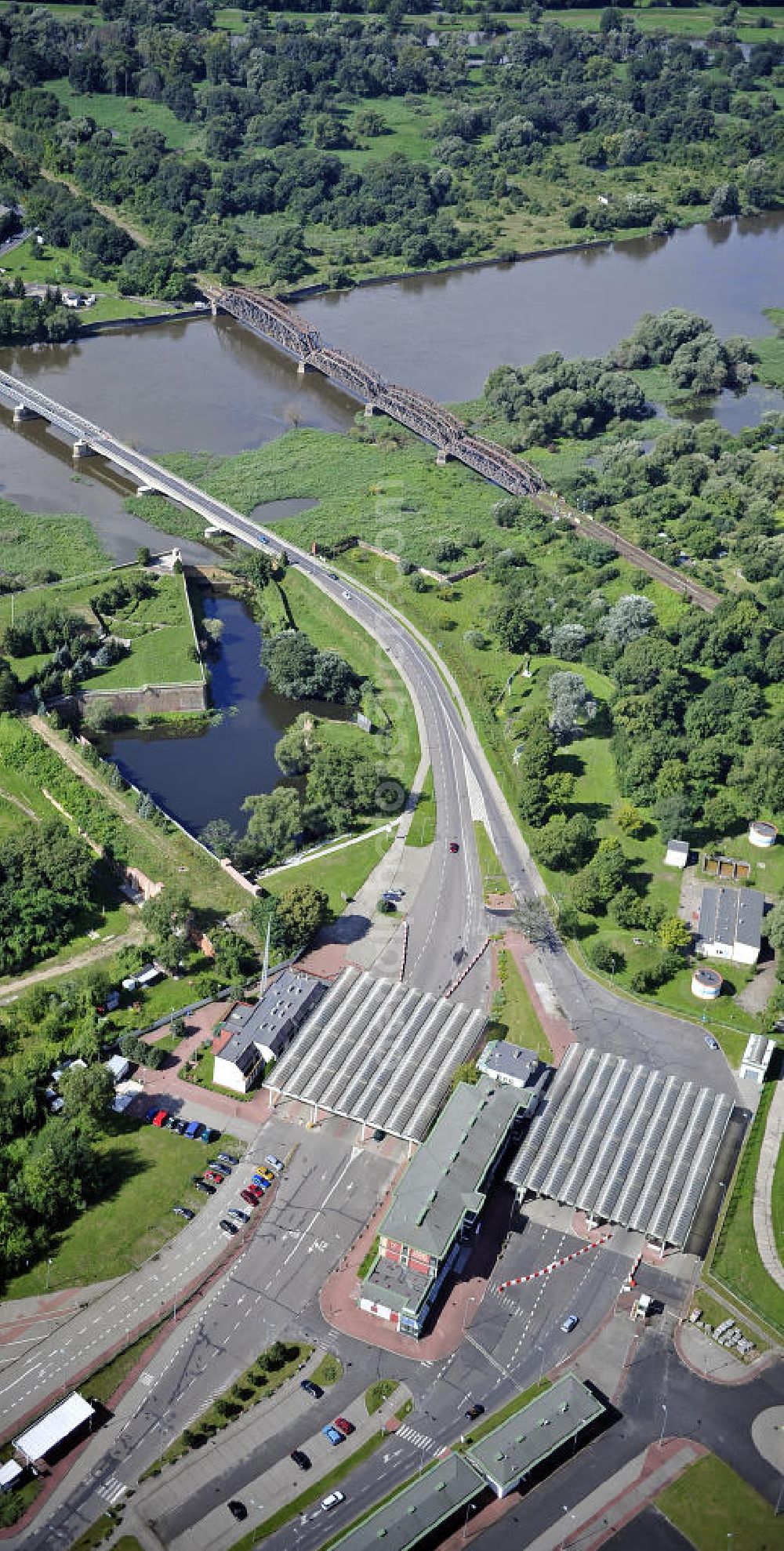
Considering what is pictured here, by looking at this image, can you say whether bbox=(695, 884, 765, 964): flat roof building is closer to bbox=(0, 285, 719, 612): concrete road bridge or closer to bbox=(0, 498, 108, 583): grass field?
bbox=(0, 285, 719, 612): concrete road bridge

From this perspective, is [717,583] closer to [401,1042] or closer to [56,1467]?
[401,1042]

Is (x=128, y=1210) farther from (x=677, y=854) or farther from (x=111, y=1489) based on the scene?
(x=677, y=854)

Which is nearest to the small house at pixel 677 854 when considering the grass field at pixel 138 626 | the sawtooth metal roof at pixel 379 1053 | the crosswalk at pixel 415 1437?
the sawtooth metal roof at pixel 379 1053

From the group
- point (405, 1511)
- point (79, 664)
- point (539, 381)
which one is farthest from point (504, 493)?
point (405, 1511)

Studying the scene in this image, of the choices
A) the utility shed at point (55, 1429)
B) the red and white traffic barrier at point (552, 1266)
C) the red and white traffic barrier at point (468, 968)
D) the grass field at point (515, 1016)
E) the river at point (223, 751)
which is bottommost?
the utility shed at point (55, 1429)

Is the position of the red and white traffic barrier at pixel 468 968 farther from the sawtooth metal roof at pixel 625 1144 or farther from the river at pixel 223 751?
the river at pixel 223 751

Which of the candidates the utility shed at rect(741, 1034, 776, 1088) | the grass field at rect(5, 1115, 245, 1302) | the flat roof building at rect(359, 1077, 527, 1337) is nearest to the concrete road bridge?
the utility shed at rect(741, 1034, 776, 1088)
